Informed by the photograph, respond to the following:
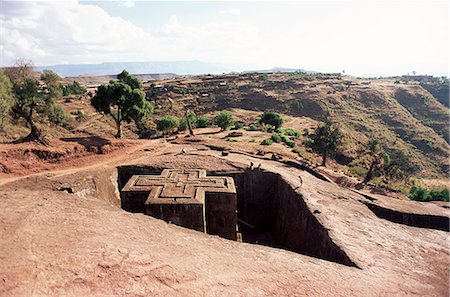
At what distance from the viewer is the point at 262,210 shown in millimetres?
20484

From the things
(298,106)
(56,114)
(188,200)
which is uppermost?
(56,114)

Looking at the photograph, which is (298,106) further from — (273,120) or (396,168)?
(396,168)

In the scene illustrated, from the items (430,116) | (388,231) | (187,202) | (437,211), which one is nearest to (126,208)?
(187,202)

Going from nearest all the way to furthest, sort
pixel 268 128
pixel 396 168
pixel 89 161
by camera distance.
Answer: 1. pixel 89 161
2. pixel 396 168
3. pixel 268 128

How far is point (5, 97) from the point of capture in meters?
21.7

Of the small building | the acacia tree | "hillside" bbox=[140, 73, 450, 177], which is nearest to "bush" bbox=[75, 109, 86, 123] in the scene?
"hillside" bbox=[140, 73, 450, 177]

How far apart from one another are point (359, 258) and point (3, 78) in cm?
2560

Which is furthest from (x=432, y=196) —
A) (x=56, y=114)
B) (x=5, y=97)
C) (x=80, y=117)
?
(x=80, y=117)

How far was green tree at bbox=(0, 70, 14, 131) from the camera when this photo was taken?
21.2m

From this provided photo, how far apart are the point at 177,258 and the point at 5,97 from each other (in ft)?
66.9

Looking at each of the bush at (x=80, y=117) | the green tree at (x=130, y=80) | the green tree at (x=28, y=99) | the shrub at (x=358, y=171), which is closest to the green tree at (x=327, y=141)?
the shrub at (x=358, y=171)

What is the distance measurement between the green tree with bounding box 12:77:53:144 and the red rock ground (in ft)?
38.2

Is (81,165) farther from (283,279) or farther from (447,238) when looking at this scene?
(447,238)

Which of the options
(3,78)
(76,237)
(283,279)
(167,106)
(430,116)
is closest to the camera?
(283,279)
